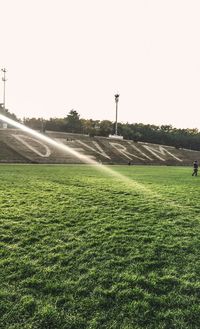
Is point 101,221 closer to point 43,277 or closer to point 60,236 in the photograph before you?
point 60,236

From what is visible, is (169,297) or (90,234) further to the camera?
(90,234)

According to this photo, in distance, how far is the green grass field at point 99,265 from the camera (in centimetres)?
466

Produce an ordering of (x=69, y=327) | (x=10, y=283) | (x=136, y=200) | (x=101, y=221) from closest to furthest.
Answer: (x=69, y=327) < (x=10, y=283) < (x=101, y=221) < (x=136, y=200)

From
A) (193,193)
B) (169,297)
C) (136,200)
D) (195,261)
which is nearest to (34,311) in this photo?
(169,297)

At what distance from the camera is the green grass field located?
4.66 m

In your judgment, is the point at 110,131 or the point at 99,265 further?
the point at 110,131

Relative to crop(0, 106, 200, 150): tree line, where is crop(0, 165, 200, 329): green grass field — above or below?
below

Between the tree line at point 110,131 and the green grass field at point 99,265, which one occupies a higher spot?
the tree line at point 110,131

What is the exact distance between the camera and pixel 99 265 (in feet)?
20.6

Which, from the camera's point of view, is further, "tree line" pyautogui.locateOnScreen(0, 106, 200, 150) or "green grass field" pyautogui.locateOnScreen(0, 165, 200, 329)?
"tree line" pyautogui.locateOnScreen(0, 106, 200, 150)

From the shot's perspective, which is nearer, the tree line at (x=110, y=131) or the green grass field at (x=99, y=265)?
the green grass field at (x=99, y=265)

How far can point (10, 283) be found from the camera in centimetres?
558

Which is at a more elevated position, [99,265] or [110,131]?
[110,131]

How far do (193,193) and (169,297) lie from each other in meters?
10.1
